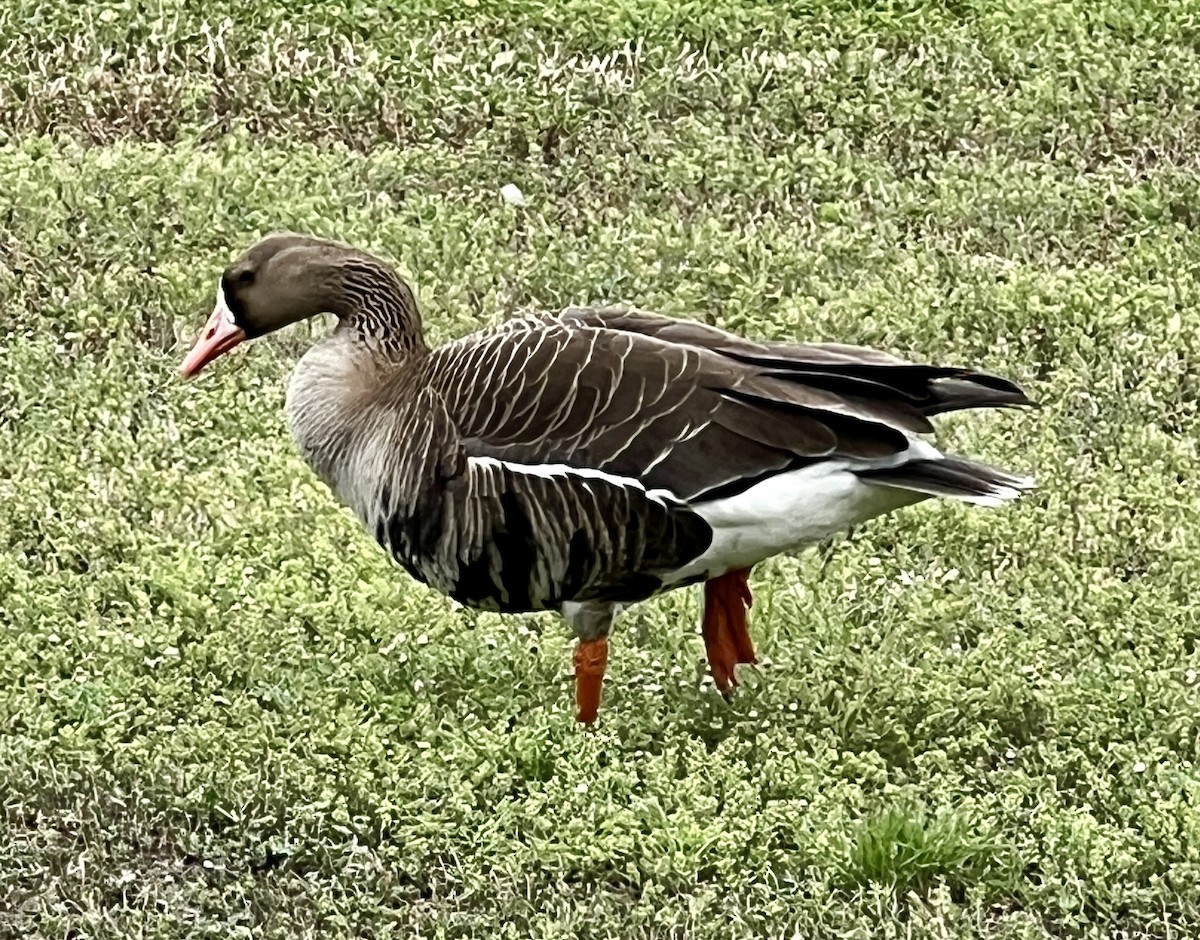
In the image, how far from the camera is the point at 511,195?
860 cm

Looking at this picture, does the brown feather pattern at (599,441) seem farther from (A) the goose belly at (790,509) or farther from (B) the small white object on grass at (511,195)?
(B) the small white object on grass at (511,195)

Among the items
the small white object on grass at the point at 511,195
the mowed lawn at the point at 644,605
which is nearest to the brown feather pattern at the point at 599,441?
the mowed lawn at the point at 644,605

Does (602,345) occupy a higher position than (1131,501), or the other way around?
(602,345)

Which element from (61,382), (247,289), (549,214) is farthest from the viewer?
(549,214)

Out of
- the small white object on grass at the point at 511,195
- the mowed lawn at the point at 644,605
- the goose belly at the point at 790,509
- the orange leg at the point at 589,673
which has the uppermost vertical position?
the goose belly at the point at 790,509

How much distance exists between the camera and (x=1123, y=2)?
1027 centimetres

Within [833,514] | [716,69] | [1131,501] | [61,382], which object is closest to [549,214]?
[716,69]

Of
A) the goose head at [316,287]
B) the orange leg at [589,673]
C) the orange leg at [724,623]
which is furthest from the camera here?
the goose head at [316,287]

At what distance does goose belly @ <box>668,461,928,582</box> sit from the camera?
15.8ft

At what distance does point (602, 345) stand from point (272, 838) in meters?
1.41

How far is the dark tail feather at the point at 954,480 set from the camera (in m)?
4.73

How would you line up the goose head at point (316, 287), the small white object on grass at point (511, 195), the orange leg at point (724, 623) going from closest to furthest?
the orange leg at point (724, 623)
the goose head at point (316, 287)
the small white object on grass at point (511, 195)

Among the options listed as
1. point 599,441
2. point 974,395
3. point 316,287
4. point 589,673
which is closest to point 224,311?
point 316,287

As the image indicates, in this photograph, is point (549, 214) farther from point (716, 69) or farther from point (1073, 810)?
point (1073, 810)
